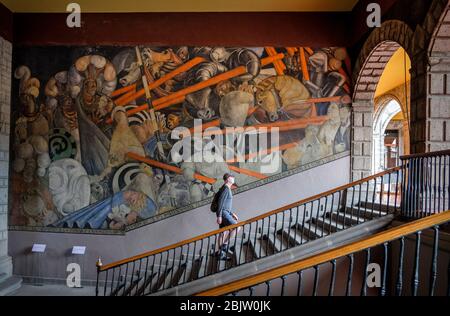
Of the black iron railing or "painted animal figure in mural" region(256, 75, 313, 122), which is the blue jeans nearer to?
"painted animal figure in mural" region(256, 75, 313, 122)

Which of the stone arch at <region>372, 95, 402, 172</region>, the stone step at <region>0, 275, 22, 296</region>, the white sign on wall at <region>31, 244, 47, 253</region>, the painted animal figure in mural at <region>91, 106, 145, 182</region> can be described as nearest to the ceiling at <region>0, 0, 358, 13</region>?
the painted animal figure in mural at <region>91, 106, 145, 182</region>

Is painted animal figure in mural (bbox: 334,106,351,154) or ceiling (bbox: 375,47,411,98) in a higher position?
ceiling (bbox: 375,47,411,98)

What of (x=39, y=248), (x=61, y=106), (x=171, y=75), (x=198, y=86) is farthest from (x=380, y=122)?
(x=39, y=248)

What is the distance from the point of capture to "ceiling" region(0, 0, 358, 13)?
7.37 metres

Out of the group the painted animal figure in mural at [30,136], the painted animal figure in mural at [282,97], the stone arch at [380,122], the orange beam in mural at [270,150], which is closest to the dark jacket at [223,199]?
the orange beam in mural at [270,150]

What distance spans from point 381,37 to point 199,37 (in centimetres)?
350

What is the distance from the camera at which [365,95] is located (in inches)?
296

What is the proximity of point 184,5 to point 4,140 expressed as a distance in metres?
4.56

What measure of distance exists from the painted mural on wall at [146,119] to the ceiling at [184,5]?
0.80 m

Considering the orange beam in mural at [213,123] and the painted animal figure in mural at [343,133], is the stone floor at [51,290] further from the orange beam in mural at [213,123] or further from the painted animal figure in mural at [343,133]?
the painted animal figure in mural at [343,133]

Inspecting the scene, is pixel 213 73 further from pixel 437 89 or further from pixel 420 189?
pixel 420 189

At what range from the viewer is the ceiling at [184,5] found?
290 inches

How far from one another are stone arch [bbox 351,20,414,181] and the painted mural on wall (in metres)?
0.23

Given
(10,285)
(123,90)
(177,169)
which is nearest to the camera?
(10,285)
